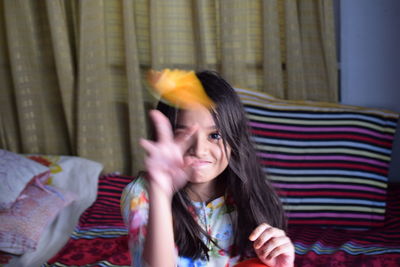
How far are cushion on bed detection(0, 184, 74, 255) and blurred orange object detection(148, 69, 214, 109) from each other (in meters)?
0.86

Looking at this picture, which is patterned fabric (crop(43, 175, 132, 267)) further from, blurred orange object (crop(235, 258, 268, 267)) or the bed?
blurred orange object (crop(235, 258, 268, 267))

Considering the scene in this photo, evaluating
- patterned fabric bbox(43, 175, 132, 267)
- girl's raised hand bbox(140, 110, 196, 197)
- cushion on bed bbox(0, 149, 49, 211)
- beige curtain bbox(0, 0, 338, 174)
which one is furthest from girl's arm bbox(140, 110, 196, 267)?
beige curtain bbox(0, 0, 338, 174)

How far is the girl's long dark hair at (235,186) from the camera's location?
1.05 metres

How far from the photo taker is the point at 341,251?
1.51 metres

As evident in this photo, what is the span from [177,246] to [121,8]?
1.35 meters

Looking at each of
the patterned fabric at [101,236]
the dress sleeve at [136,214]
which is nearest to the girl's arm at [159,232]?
the dress sleeve at [136,214]

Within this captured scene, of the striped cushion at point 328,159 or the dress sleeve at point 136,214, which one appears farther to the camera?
the striped cushion at point 328,159

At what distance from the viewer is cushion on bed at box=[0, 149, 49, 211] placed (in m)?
1.65

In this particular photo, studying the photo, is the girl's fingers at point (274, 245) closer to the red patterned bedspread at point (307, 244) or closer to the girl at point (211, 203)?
the girl at point (211, 203)

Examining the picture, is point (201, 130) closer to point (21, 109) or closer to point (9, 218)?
point (9, 218)

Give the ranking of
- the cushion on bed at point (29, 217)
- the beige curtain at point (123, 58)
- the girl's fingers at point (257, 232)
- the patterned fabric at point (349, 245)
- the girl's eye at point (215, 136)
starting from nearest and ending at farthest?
1. the girl's fingers at point (257, 232)
2. the girl's eye at point (215, 136)
3. the patterned fabric at point (349, 245)
4. the cushion on bed at point (29, 217)
5. the beige curtain at point (123, 58)

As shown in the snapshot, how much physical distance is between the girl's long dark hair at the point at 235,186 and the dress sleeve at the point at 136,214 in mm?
89

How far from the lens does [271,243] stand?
93 centimetres

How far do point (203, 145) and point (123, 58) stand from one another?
1318mm
